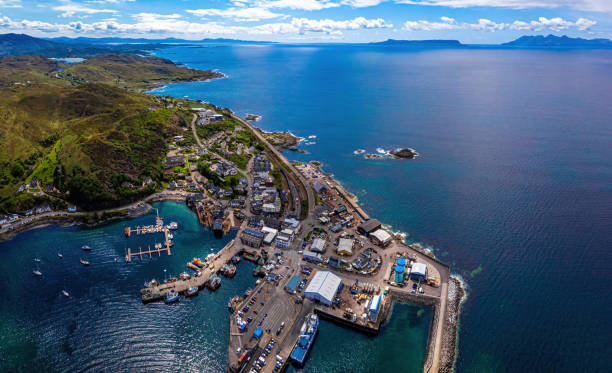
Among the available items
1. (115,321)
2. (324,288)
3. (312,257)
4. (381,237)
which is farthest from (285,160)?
(115,321)

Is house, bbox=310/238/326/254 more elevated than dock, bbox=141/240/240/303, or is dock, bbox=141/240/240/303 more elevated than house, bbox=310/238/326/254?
house, bbox=310/238/326/254

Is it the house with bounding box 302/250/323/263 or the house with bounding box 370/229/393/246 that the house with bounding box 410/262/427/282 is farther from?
the house with bounding box 302/250/323/263

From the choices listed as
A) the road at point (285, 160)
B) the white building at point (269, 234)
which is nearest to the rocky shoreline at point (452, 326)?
the road at point (285, 160)

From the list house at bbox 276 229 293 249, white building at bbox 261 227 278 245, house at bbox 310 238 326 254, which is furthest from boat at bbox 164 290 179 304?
house at bbox 310 238 326 254

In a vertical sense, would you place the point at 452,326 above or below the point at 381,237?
below

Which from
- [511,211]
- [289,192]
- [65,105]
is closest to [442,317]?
[511,211]

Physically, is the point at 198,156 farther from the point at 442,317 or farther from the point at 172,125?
the point at 442,317

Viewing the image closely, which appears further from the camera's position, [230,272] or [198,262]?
[198,262]

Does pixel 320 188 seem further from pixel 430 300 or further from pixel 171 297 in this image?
pixel 171 297
